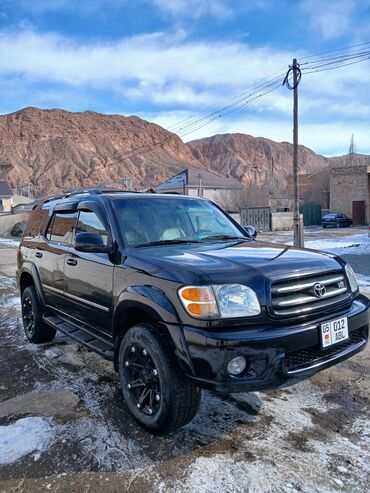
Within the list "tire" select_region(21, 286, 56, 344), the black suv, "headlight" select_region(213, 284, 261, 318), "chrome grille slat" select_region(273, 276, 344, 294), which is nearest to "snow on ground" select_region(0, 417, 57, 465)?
the black suv

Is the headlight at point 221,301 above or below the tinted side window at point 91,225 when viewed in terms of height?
below

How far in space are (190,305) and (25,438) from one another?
5.54 ft

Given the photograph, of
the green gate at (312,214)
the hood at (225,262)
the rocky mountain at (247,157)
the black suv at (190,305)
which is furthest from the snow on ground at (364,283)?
the rocky mountain at (247,157)

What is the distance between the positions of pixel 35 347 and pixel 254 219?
93.4 ft

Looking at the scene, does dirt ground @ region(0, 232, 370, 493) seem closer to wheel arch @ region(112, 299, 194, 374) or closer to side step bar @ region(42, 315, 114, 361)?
side step bar @ region(42, 315, 114, 361)

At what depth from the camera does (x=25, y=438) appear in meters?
3.13

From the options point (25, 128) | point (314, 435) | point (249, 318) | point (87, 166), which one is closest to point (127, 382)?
point (249, 318)

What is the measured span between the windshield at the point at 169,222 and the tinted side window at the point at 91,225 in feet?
Result: 0.66

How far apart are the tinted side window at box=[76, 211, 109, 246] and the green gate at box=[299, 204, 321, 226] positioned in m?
39.8

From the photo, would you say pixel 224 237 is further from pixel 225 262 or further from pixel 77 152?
pixel 77 152

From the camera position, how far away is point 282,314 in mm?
2801

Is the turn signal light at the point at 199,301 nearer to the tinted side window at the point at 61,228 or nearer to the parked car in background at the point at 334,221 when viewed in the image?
the tinted side window at the point at 61,228

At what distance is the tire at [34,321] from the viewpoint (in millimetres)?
5176

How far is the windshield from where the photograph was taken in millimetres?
3746
